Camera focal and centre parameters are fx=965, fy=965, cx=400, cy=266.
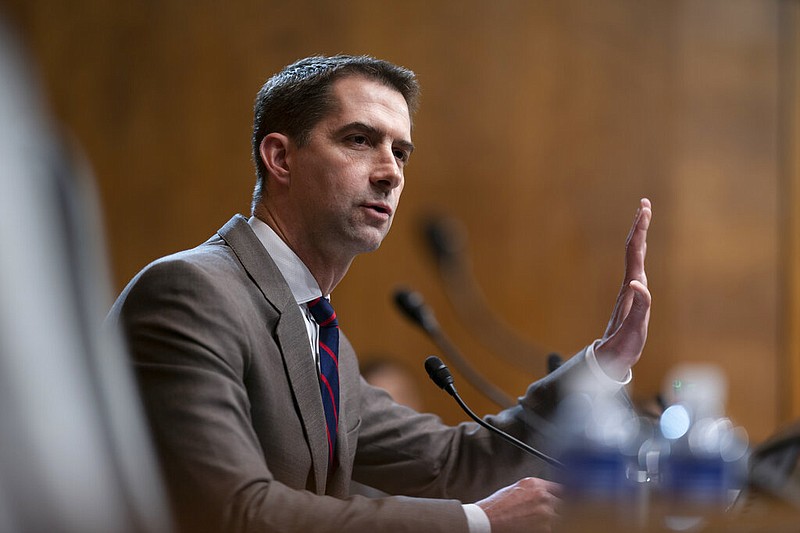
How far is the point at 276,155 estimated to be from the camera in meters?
1.91

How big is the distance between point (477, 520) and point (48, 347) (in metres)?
0.88

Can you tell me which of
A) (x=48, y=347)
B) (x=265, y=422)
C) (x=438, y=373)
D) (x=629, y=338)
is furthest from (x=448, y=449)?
(x=48, y=347)

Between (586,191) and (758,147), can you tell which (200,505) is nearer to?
(586,191)

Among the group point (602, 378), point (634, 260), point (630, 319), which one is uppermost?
point (634, 260)

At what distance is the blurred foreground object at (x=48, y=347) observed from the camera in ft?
1.94

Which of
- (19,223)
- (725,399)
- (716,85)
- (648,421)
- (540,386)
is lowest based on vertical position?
(725,399)

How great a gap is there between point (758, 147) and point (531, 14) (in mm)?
1321

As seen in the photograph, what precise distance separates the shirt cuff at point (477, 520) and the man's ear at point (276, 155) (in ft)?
2.60

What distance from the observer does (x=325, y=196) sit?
5.98 feet

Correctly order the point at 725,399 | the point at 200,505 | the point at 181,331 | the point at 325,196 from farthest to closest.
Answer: the point at 725,399 → the point at 325,196 → the point at 181,331 → the point at 200,505

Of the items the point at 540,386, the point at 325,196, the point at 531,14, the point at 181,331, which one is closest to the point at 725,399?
the point at 531,14

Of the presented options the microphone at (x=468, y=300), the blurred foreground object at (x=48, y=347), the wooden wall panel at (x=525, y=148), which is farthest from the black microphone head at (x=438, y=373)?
the microphone at (x=468, y=300)

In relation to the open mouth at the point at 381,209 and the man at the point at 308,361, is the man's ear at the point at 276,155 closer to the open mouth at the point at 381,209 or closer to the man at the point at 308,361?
the man at the point at 308,361

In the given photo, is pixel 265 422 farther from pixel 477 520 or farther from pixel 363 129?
pixel 363 129
